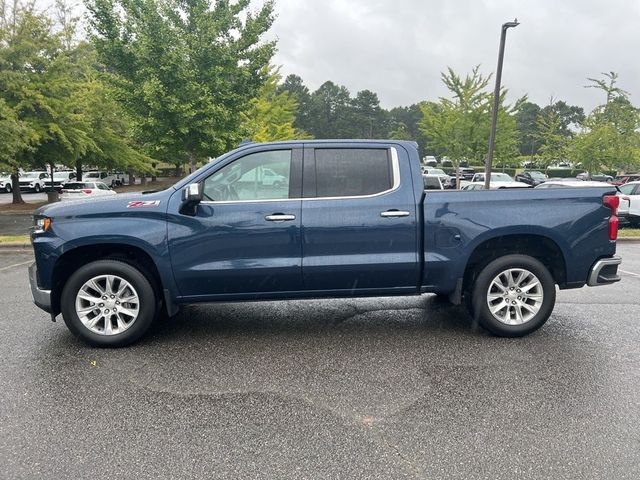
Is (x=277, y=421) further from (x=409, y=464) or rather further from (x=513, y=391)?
(x=513, y=391)

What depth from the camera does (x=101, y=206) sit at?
14.3 ft

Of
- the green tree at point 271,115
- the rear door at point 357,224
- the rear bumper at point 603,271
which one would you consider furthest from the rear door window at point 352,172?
the green tree at point 271,115

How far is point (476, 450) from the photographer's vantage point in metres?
2.82

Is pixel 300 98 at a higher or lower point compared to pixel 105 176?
higher

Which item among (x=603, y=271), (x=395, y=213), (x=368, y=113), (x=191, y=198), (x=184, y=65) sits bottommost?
(x=603, y=271)

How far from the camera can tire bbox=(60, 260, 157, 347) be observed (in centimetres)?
437

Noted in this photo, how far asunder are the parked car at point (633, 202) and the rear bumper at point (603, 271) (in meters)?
11.6

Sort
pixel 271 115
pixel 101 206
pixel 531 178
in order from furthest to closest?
pixel 531 178
pixel 271 115
pixel 101 206

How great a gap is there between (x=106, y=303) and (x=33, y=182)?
3461 cm

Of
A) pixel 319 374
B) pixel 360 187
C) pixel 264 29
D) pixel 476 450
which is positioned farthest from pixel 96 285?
pixel 264 29

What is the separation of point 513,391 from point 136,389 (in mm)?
2788

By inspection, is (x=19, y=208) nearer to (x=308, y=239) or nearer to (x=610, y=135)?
(x=308, y=239)

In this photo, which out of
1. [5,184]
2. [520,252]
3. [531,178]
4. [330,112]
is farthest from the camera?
[330,112]

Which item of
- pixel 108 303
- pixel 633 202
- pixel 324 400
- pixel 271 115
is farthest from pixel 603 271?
pixel 271 115
